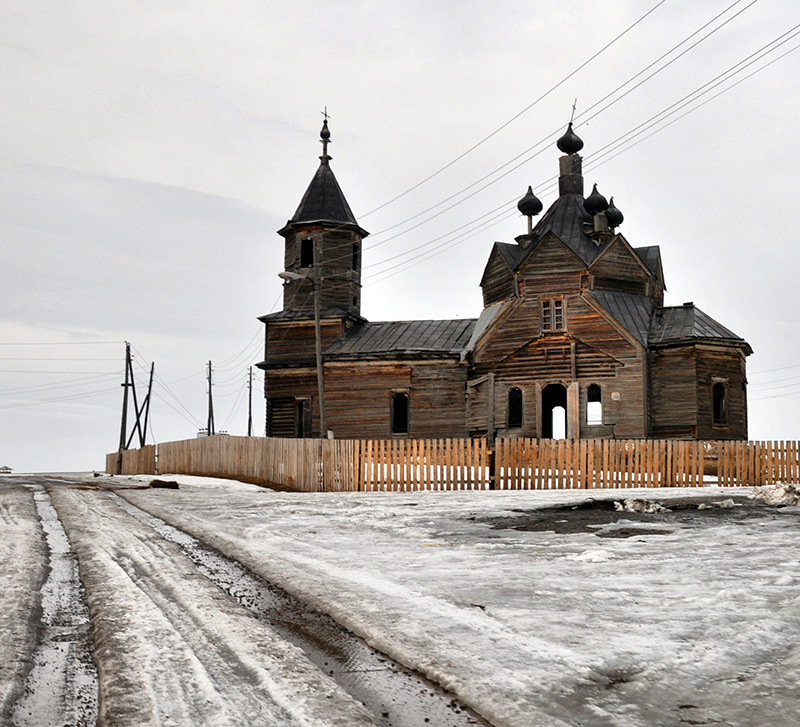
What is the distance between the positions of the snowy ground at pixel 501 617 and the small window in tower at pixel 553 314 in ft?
77.4

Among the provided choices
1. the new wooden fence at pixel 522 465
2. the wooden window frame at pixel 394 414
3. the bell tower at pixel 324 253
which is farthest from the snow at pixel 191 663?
the bell tower at pixel 324 253

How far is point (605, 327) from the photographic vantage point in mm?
33281

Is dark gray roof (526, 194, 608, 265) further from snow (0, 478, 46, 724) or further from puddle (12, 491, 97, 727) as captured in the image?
puddle (12, 491, 97, 727)

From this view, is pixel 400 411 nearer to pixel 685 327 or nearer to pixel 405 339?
pixel 405 339

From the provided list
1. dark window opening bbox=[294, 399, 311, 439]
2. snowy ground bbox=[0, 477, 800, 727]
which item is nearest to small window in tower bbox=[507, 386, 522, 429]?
dark window opening bbox=[294, 399, 311, 439]

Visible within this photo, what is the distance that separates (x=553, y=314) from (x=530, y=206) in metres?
10.3

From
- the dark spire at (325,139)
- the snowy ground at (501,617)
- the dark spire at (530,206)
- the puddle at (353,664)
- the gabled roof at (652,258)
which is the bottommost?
the puddle at (353,664)

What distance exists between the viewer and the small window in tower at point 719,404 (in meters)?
33.2

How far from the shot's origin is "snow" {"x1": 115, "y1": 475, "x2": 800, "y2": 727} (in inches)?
152

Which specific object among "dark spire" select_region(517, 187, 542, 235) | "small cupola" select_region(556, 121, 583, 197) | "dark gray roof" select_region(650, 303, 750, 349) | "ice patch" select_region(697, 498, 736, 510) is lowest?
"ice patch" select_region(697, 498, 736, 510)

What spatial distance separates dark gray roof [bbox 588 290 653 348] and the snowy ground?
76.8 ft

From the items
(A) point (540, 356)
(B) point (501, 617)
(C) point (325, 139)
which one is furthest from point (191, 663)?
(C) point (325, 139)

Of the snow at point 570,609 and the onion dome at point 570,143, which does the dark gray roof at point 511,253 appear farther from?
the snow at point 570,609

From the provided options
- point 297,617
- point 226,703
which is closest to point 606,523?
point 297,617
